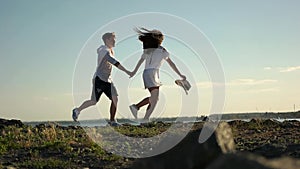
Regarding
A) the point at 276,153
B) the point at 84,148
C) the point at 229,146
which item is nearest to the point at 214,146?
the point at 229,146

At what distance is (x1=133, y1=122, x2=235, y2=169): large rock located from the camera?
20.3 ft

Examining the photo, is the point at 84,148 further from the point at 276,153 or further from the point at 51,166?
the point at 276,153

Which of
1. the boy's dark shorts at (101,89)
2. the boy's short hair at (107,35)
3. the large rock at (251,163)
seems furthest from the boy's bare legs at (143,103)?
the large rock at (251,163)

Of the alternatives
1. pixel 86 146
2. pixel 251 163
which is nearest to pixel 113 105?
pixel 86 146

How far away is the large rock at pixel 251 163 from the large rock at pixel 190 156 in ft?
5.16

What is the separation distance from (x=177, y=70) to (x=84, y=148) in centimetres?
395

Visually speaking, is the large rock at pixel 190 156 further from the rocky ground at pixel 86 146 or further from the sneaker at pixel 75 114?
the sneaker at pixel 75 114

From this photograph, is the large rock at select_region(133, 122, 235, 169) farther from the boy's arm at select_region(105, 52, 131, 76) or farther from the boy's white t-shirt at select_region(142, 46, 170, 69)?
the boy's arm at select_region(105, 52, 131, 76)

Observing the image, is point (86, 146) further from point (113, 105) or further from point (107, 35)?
point (107, 35)

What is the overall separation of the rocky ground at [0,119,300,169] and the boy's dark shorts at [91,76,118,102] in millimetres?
927

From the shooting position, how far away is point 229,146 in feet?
22.0

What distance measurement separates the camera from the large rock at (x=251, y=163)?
4203 millimetres

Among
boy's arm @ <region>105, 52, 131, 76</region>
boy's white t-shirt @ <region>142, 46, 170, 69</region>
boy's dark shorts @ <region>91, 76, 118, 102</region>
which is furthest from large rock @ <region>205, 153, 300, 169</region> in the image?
boy's dark shorts @ <region>91, 76, 118, 102</region>

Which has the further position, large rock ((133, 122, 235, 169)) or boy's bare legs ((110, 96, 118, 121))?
boy's bare legs ((110, 96, 118, 121))
